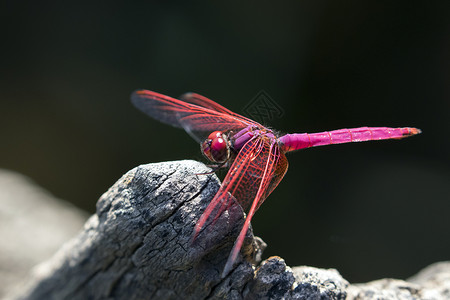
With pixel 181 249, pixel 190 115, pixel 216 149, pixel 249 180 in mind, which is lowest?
pixel 181 249

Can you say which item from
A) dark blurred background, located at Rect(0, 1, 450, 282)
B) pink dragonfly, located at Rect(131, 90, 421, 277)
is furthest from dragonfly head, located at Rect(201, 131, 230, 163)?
dark blurred background, located at Rect(0, 1, 450, 282)

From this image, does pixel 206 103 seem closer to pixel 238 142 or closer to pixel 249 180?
pixel 238 142

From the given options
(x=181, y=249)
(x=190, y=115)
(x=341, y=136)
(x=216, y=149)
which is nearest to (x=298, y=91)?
(x=341, y=136)

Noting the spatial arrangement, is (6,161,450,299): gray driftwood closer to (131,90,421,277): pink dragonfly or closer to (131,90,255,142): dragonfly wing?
(131,90,421,277): pink dragonfly

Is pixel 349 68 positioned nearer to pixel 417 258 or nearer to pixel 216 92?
pixel 216 92

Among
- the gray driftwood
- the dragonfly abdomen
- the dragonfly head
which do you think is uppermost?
the dragonfly head

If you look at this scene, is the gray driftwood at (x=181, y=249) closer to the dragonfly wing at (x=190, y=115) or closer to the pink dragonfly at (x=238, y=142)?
the pink dragonfly at (x=238, y=142)
